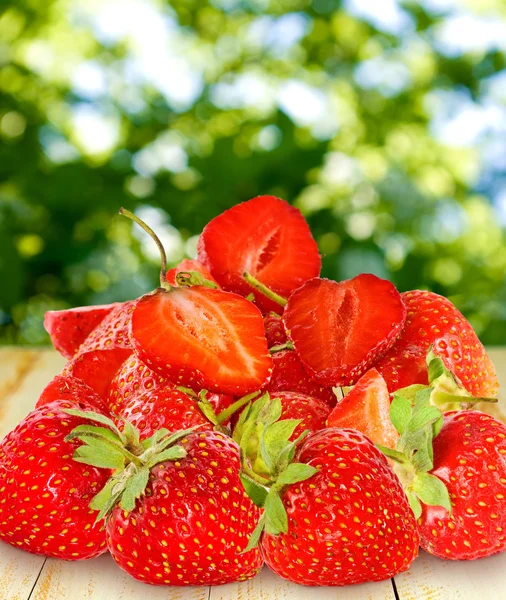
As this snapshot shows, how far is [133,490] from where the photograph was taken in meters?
0.77

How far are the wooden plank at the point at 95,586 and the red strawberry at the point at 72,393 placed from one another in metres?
0.15

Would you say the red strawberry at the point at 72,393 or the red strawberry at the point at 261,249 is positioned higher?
the red strawberry at the point at 261,249

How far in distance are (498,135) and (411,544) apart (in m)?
1.41

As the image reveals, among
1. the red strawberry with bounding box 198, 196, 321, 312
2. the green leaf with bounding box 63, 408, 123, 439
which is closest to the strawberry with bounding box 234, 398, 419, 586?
the green leaf with bounding box 63, 408, 123, 439

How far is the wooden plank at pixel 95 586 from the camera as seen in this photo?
813mm

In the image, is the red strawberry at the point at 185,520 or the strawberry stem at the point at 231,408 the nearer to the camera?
the red strawberry at the point at 185,520

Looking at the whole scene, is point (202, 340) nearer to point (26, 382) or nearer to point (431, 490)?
point (431, 490)

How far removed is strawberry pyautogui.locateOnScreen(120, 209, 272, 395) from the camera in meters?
0.91

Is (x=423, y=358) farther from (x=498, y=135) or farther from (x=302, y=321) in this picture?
(x=498, y=135)

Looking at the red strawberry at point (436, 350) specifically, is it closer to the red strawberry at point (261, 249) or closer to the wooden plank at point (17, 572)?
the red strawberry at point (261, 249)

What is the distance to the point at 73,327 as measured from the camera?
120cm

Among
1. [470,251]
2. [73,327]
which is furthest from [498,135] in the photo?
[73,327]

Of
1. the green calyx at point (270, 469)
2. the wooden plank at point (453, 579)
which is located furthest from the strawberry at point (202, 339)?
the wooden plank at point (453, 579)

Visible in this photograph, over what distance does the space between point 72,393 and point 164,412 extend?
0.39 ft
